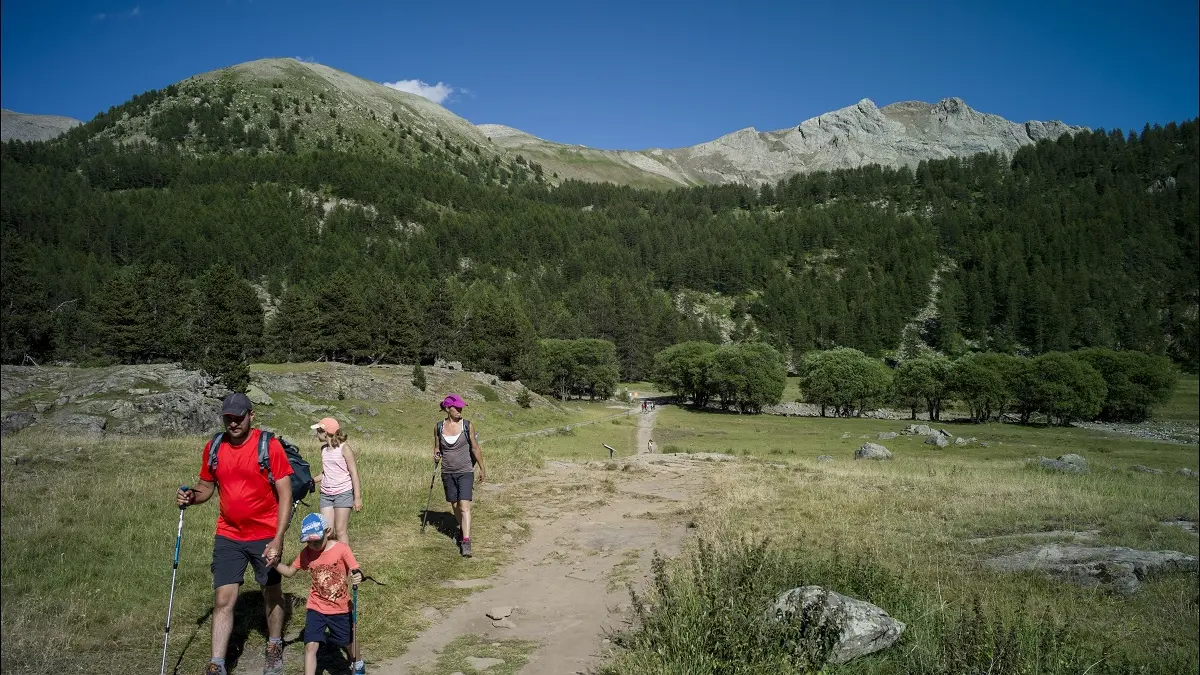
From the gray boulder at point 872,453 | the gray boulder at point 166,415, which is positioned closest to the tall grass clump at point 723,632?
the gray boulder at point 166,415

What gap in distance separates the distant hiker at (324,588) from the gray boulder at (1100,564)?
10.5m

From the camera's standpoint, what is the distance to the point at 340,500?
9.29 metres

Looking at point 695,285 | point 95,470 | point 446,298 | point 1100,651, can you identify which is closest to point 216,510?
point 95,470

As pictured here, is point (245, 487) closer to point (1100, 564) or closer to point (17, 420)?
A: point (1100, 564)

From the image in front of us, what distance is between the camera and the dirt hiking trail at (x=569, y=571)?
752cm

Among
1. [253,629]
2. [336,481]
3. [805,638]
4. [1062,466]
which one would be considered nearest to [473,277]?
[1062,466]

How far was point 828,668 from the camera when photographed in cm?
664

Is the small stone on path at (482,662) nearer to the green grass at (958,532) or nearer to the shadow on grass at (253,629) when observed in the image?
the shadow on grass at (253,629)

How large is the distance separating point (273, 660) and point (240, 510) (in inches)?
65.6

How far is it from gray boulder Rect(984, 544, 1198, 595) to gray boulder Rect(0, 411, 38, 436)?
3461cm

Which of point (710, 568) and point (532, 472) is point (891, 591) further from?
point (532, 472)

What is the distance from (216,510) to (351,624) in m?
7.88

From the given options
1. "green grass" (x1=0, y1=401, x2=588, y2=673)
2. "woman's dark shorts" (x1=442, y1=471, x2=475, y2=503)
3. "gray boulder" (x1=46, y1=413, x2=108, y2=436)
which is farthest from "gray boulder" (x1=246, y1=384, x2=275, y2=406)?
"woman's dark shorts" (x1=442, y1=471, x2=475, y2=503)

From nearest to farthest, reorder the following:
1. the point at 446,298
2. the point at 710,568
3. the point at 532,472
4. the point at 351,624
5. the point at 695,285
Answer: the point at 351,624
the point at 710,568
the point at 532,472
the point at 446,298
the point at 695,285
